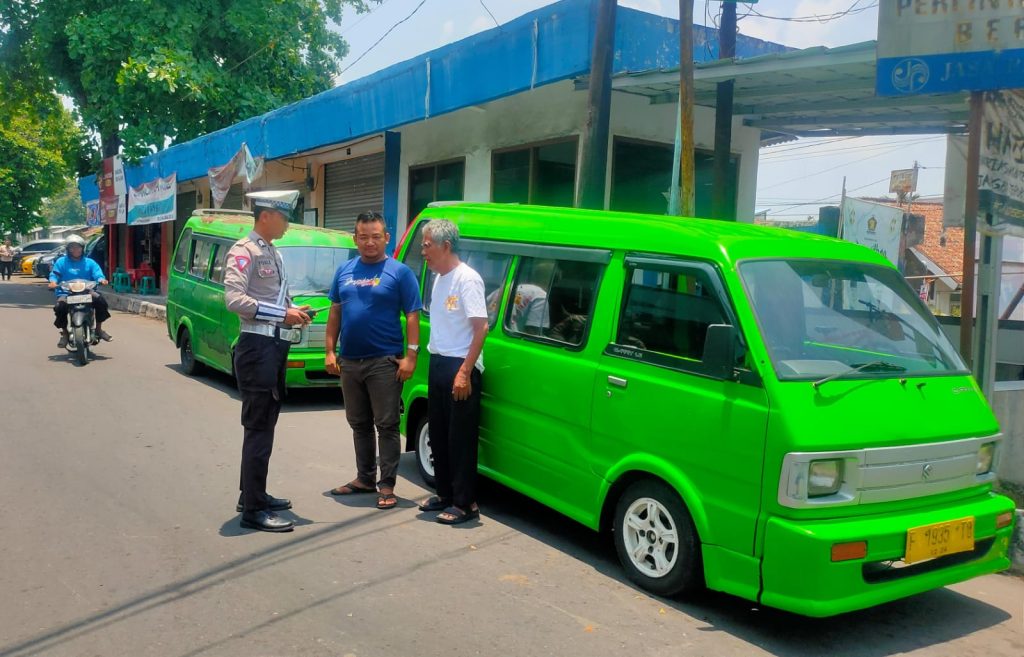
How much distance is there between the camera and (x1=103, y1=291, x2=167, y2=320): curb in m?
19.9

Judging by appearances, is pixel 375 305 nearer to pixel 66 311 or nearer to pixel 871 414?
pixel 871 414

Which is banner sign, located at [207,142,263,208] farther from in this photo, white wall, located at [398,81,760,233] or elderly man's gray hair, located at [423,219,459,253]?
elderly man's gray hair, located at [423,219,459,253]

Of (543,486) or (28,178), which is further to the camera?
(28,178)

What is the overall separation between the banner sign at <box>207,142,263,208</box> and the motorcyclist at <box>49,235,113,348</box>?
541cm

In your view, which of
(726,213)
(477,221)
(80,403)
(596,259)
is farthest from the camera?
(726,213)

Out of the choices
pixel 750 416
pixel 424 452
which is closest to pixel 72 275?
pixel 424 452

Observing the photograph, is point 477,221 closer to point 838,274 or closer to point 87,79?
point 838,274

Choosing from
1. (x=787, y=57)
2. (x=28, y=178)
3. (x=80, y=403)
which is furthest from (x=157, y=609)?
(x=28, y=178)

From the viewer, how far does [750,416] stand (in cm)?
399

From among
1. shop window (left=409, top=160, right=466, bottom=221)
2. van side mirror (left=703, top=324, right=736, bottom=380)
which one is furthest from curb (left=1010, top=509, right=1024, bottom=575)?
shop window (left=409, top=160, right=466, bottom=221)

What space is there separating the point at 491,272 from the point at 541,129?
5906 millimetres

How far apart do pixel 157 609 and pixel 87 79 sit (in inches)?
842

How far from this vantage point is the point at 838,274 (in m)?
4.70

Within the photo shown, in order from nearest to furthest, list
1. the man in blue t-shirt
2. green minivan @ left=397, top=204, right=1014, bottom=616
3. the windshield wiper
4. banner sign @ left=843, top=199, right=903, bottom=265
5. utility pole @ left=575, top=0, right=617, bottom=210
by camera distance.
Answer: green minivan @ left=397, top=204, right=1014, bottom=616 < the windshield wiper < the man in blue t-shirt < utility pole @ left=575, top=0, right=617, bottom=210 < banner sign @ left=843, top=199, right=903, bottom=265
